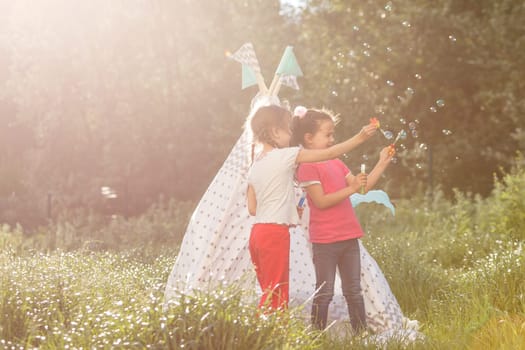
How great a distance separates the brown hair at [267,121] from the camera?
16.4 feet

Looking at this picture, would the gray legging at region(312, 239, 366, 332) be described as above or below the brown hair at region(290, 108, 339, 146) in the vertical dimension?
below

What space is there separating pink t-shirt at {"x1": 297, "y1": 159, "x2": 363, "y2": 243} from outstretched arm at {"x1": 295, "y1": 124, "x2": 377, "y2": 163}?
31cm

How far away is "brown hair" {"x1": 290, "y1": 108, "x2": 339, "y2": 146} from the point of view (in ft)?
16.8

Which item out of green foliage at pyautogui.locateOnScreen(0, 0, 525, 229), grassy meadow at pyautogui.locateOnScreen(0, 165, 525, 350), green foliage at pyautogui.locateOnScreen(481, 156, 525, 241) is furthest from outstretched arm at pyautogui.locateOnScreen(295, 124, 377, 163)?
green foliage at pyautogui.locateOnScreen(0, 0, 525, 229)

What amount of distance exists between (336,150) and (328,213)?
626 millimetres

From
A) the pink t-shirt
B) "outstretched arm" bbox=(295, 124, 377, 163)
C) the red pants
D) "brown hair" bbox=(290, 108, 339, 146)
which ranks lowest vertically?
the red pants

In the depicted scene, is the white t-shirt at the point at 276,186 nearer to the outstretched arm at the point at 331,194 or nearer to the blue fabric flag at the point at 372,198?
the outstretched arm at the point at 331,194

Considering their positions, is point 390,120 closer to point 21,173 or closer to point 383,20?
point 383,20

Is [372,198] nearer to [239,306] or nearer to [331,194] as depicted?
[331,194]

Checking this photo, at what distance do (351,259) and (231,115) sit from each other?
15.1 m

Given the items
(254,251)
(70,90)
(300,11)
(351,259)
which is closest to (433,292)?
(351,259)

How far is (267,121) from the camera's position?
499 cm

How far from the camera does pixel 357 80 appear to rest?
1582cm

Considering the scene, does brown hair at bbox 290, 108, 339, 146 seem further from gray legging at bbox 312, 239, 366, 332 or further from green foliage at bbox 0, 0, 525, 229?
green foliage at bbox 0, 0, 525, 229
